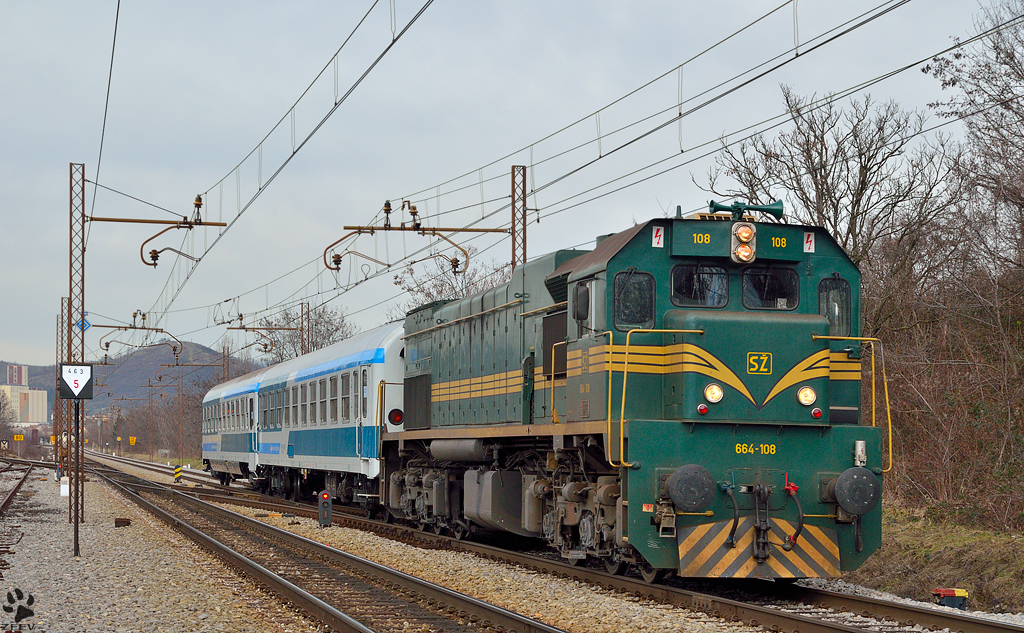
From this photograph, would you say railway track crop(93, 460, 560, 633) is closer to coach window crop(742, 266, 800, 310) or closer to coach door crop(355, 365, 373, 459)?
coach door crop(355, 365, 373, 459)

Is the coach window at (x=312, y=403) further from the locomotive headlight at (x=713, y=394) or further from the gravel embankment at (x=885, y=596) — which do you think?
the locomotive headlight at (x=713, y=394)

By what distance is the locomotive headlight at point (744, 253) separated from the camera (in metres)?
10.5

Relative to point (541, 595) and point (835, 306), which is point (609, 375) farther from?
point (835, 306)

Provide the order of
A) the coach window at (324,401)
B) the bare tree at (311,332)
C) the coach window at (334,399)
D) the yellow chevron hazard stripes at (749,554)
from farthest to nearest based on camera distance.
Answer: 1. the bare tree at (311,332)
2. the coach window at (324,401)
3. the coach window at (334,399)
4. the yellow chevron hazard stripes at (749,554)

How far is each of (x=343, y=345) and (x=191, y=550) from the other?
7876mm

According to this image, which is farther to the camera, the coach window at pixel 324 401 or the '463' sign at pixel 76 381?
the coach window at pixel 324 401

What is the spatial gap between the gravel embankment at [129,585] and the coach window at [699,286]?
4904 millimetres

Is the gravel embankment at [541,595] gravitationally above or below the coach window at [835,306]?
below

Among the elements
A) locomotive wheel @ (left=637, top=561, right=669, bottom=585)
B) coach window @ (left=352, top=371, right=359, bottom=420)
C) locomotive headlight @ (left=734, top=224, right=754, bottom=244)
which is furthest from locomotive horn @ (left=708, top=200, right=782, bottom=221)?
coach window @ (left=352, top=371, right=359, bottom=420)

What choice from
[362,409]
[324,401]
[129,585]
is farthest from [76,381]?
[324,401]

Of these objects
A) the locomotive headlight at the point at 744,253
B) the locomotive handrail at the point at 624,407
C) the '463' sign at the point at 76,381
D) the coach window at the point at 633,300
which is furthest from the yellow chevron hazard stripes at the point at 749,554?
the '463' sign at the point at 76,381

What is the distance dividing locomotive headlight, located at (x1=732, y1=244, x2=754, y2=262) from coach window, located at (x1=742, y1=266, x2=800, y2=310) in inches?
10.9

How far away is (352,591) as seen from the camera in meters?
11.2

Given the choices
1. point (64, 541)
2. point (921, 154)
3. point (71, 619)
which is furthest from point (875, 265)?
point (71, 619)
